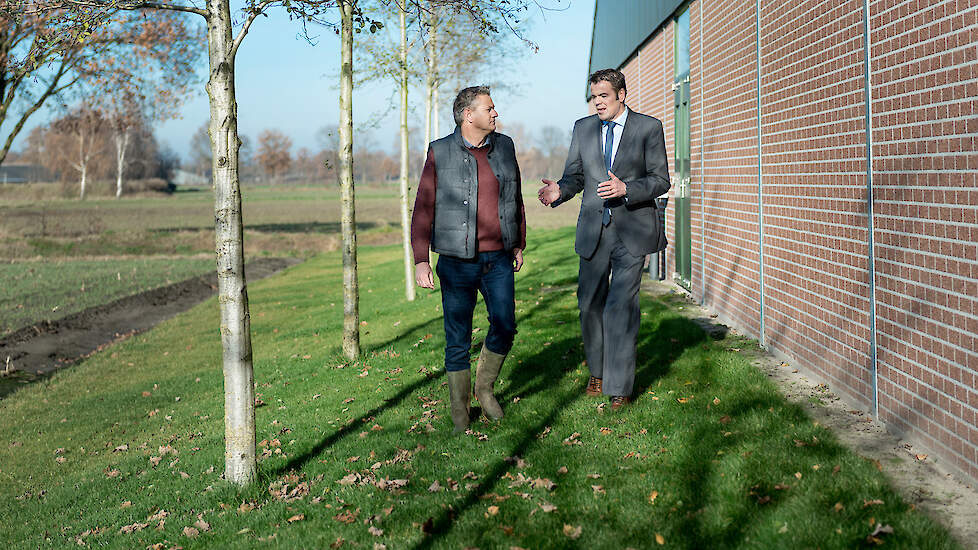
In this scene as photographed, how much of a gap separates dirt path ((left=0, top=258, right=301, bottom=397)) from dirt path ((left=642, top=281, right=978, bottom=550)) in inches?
419

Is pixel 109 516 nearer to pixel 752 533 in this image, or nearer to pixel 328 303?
pixel 752 533

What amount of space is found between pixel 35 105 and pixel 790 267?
17507mm

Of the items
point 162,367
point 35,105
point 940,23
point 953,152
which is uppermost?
point 35,105

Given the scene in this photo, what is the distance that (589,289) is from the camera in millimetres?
6426

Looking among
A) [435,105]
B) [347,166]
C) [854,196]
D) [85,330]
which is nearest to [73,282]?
[85,330]

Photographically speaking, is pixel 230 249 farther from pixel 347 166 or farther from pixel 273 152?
pixel 273 152

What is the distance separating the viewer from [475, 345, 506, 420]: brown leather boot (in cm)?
621

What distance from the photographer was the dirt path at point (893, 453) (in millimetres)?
4137

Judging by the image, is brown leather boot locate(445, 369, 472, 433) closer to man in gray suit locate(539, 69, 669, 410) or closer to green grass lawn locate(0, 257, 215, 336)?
man in gray suit locate(539, 69, 669, 410)

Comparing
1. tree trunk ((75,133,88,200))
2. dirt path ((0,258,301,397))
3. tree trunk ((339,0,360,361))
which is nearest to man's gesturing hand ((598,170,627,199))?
tree trunk ((339,0,360,361))

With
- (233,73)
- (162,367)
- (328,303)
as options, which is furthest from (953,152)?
(328,303)

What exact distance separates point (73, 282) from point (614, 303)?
75.9ft

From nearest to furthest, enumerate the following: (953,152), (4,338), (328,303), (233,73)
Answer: (953,152)
(233,73)
(4,338)
(328,303)

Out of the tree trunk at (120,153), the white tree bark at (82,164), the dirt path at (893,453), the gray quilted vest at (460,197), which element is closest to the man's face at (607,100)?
the gray quilted vest at (460,197)
